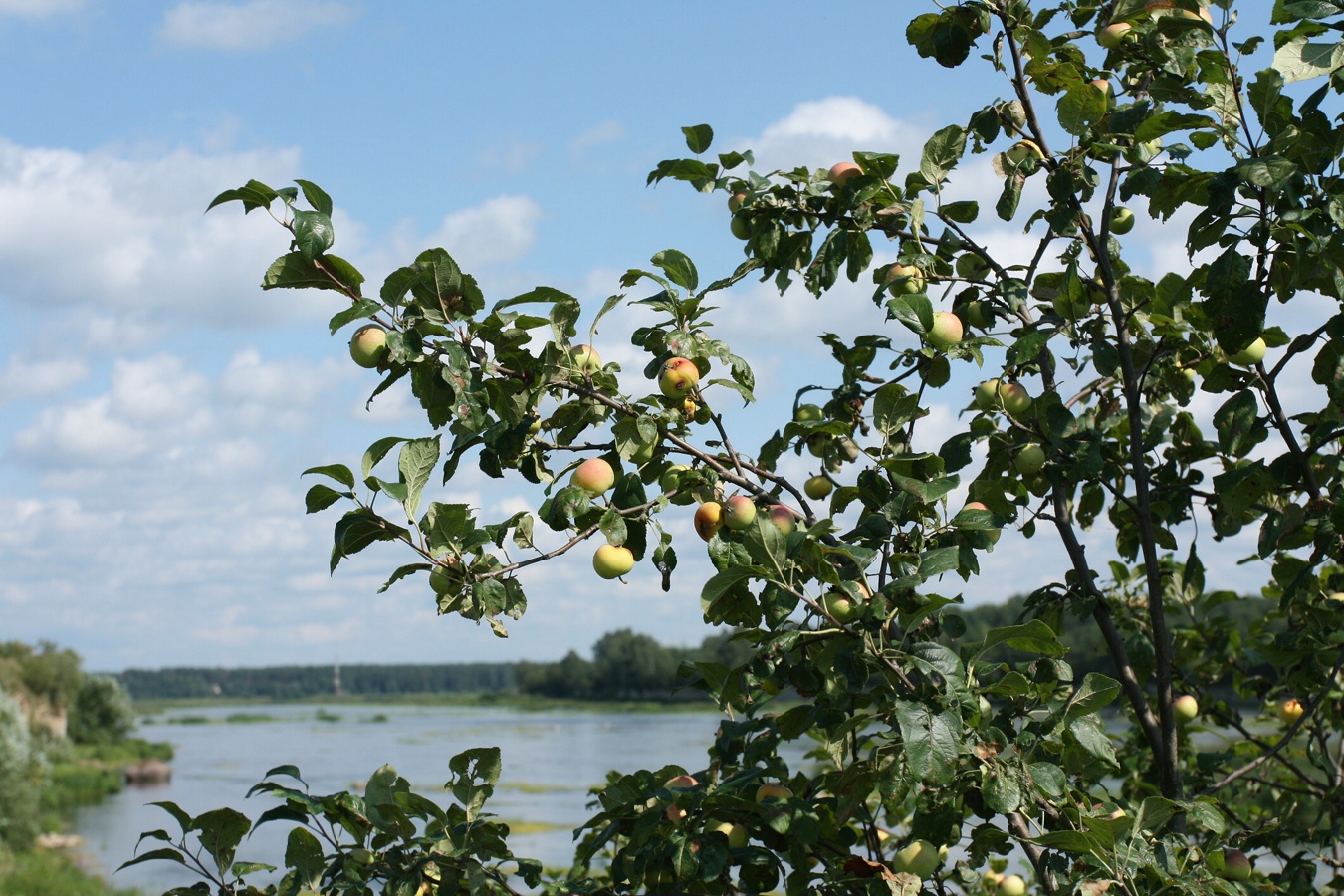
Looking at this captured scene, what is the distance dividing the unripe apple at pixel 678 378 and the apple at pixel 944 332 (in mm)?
507

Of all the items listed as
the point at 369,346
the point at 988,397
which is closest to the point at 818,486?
the point at 988,397

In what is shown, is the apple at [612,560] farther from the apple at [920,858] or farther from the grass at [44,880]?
the grass at [44,880]

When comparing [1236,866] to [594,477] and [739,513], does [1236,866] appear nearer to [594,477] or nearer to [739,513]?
[739,513]

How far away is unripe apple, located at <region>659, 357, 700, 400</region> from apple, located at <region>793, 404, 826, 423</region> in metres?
0.49

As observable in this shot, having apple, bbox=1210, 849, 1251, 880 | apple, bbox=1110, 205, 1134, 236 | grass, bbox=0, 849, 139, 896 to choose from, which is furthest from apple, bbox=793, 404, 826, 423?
grass, bbox=0, 849, 139, 896

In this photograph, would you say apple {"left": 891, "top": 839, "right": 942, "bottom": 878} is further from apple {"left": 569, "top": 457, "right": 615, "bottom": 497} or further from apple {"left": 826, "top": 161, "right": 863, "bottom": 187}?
apple {"left": 826, "top": 161, "right": 863, "bottom": 187}

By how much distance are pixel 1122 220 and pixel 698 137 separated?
1214mm

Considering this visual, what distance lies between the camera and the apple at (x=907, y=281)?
2354mm

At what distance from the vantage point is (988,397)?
2494 mm

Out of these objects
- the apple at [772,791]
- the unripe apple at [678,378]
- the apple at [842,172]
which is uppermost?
the apple at [842,172]

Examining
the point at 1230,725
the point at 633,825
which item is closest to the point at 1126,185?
the point at 633,825

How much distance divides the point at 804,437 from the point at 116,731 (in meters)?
58.6

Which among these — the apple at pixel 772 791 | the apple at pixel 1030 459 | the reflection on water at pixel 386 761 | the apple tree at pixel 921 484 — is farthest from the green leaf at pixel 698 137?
the reflection on water at pixel 386 761

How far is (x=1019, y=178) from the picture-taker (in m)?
2.44
